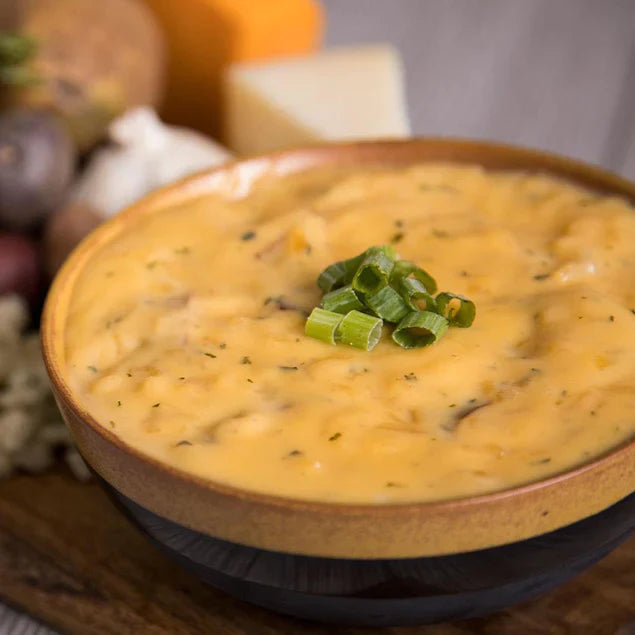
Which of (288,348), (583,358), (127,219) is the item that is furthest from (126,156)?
(583,358)

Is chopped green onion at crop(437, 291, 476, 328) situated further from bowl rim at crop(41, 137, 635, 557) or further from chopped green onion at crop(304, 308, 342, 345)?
bowl rim at crop(41, 137, 635, 557)

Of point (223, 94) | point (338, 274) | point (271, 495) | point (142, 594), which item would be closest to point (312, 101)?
point (223, 94)

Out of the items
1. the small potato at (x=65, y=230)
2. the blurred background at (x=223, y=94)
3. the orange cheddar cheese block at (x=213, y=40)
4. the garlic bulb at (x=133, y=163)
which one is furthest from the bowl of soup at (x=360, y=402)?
the orange cheddar cheese block at (x=213, y=40)

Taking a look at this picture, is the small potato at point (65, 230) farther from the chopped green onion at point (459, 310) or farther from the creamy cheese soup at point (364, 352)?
the chopped green onion at point (459, 310)

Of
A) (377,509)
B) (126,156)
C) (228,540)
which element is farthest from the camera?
(126,156)

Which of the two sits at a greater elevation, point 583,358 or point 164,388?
point 583,358

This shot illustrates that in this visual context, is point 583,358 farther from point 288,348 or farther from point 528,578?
point 288,348

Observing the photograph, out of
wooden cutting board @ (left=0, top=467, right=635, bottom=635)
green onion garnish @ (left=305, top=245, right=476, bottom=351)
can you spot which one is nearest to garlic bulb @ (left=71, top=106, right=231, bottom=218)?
wooden cutting board @ (left=0, top=467, right=635, bottom=635)

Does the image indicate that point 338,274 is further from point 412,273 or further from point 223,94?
point 223,94
